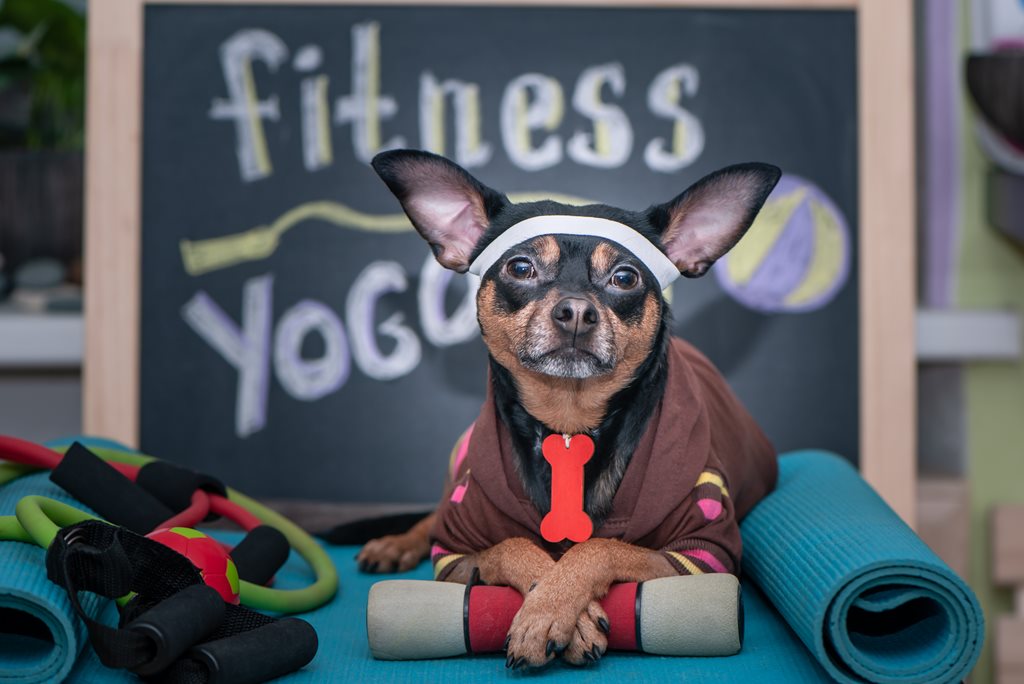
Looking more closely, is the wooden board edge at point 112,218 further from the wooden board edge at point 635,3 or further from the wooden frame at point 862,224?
the wooden board edge at point 635,3

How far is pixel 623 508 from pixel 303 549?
0.55 m

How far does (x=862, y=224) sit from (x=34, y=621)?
170cm

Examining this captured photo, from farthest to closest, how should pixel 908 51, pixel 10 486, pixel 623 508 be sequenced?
pixel 908 51, pixel 10 486, pixel 623 508

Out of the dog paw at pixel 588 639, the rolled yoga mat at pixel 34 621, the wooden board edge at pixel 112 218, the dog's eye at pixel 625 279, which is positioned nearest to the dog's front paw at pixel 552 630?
the dog paw at pixel 588 639

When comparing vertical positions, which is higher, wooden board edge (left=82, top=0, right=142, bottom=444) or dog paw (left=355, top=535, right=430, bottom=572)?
wooden board edge (left=82, top=0, right=142, bottom=444)

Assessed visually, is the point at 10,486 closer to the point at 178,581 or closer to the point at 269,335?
the point at 178,581

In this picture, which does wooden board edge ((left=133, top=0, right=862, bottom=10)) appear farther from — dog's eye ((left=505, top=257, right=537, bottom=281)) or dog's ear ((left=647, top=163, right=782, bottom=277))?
dog's eye ((left=505, top=257, right=537, bottom=281))

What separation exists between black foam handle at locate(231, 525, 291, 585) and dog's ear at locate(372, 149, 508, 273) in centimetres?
48

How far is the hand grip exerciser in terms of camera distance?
128 centimetres

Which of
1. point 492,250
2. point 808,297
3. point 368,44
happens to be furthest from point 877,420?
point 368,44

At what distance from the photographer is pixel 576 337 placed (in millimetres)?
1294

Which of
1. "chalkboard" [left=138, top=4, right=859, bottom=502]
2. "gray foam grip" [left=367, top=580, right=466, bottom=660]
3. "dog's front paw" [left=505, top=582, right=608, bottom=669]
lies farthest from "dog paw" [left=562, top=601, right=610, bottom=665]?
"chalkboard" [left=138, top=4, right=859, bottom=502]

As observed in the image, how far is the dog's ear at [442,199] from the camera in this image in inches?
55.7

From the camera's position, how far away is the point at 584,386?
1.40m
